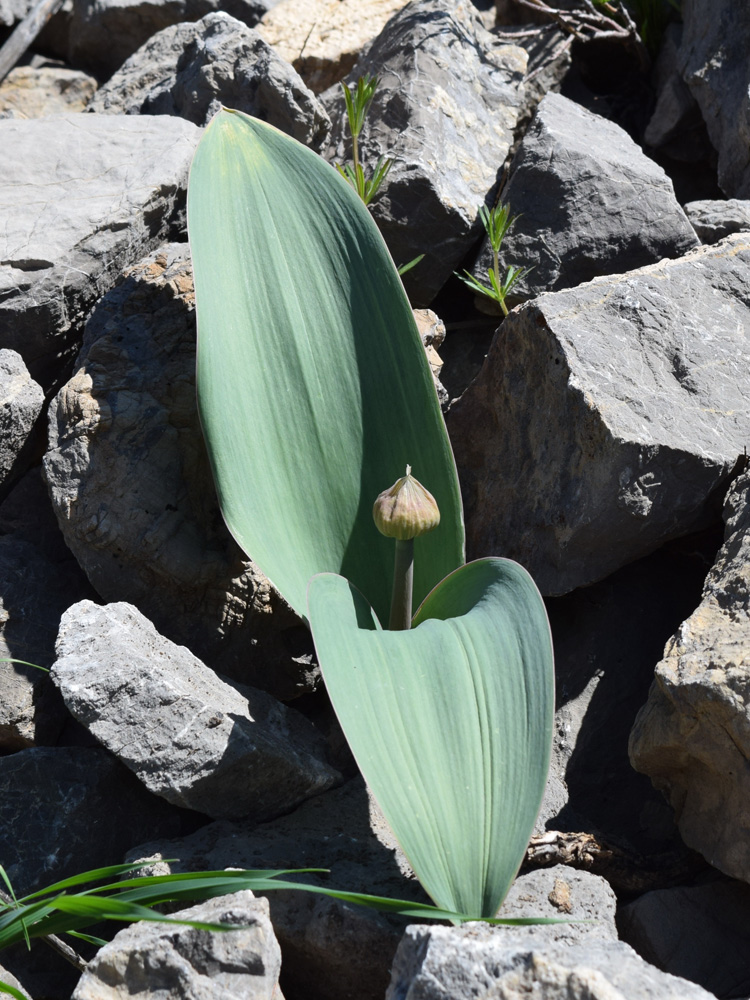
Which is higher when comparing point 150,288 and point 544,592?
point 150,288

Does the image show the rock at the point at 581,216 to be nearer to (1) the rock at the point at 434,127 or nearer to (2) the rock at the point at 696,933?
(1) the rock at the point at 434,127

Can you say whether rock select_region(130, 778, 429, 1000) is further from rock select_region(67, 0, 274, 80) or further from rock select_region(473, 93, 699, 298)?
rock select_region(67, 0, 274, 80)

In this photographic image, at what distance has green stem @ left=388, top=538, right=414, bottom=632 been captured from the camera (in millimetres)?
1284

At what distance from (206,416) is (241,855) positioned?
0.61m

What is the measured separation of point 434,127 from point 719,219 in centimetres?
67

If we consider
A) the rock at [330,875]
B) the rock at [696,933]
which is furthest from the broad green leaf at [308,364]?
the rock at [696,933]

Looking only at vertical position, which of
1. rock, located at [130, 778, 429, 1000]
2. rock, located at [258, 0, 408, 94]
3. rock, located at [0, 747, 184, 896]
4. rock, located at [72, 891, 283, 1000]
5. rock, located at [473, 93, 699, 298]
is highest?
rock, located at [258, 0, 408, 94]

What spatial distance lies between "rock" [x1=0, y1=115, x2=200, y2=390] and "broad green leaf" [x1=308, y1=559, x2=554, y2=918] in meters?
0.89

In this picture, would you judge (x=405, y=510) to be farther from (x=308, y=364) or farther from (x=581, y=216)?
(x=581, y=216)

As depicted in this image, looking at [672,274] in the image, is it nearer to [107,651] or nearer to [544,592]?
[544,592]

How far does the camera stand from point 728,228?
198 cm

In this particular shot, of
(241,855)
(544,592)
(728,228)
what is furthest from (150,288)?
(728,228)

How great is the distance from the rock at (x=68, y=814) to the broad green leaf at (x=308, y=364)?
41 centimetres

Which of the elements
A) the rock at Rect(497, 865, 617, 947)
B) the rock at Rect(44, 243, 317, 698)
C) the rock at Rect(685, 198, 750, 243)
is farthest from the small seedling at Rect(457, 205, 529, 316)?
the rock at Rect(497, 865, 617, 947)
